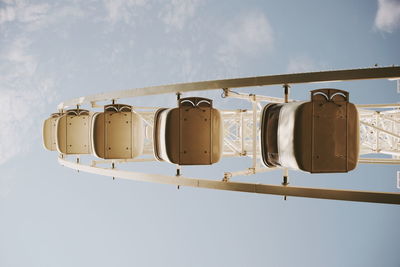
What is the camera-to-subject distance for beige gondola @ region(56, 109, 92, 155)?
525 cm

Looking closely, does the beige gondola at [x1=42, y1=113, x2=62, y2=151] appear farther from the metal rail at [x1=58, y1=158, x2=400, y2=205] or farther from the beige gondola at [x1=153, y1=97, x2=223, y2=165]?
the beige gondola at [x1=153, y1=97, x2=223, y2=165]

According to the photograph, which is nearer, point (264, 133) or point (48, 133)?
point (264, 133)

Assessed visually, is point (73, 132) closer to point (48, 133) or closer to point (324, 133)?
point (48, 133)

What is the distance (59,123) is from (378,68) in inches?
204

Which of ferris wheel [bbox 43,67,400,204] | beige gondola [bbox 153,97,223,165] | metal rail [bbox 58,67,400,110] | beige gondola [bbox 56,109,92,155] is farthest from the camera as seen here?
beige gondola [bbox 56,109,92,155]

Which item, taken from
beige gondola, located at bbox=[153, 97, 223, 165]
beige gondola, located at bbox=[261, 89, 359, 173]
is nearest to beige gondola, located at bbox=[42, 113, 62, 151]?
beige gondola, located at bbox=[153, 97, 223, 165]

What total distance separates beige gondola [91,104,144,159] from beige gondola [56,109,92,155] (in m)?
1.21

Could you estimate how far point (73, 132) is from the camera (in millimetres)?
5316

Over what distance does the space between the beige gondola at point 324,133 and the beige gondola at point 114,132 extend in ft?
8.28

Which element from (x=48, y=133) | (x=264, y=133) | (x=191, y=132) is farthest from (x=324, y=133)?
(x=48, y=133)

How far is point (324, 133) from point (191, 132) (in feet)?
5.16

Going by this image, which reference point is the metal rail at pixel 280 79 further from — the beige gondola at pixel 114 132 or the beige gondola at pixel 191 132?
the beige gondola at pixel 114 132

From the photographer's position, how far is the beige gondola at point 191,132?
349cm

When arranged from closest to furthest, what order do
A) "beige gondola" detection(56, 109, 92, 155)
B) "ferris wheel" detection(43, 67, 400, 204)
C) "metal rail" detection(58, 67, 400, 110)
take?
"metal rail" detection(58, 67, 400, 110) → "ferris wheel" detection(43, 67, 400, 204) → "beige gondola" detection(56, 109, 92, 155)
